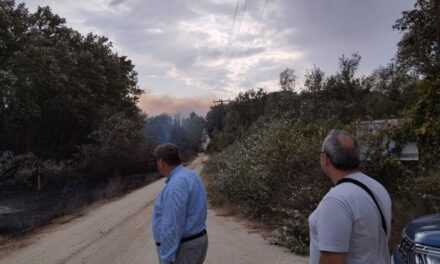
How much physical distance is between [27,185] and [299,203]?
86.4 feet

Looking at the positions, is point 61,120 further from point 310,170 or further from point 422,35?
point 310,170

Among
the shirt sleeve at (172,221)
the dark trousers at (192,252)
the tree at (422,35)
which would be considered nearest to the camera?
the shirt sleeve at (172,221)

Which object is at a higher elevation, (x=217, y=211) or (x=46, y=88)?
(x=46, y=88)

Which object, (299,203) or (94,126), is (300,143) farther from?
(94,126)

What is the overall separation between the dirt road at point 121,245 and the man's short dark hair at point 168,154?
485 centimetres

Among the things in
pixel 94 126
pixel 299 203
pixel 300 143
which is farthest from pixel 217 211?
pixel 94 126

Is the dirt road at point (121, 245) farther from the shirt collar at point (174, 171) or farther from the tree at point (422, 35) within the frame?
the tree at point (422, 35)

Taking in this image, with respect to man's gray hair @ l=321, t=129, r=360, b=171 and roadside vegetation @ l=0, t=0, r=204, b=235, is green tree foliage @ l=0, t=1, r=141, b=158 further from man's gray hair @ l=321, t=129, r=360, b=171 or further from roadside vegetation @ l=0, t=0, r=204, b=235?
man's gray hair @ l=321, t=129, r=360, b=171

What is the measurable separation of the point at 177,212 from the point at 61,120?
118 feet

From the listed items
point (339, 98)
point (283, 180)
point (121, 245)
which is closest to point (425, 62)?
point (339, 98)

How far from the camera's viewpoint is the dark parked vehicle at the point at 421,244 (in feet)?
11.4

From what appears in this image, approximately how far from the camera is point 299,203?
1011cm

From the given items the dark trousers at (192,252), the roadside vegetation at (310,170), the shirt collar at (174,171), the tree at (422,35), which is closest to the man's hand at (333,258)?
the dark trousers at (192,252)

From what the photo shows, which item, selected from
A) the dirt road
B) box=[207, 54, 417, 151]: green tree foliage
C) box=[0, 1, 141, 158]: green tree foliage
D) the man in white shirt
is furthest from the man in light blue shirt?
box=[0, 1, 141, 158]: green tree foliage
